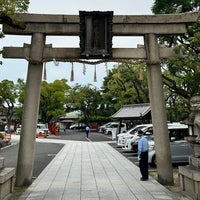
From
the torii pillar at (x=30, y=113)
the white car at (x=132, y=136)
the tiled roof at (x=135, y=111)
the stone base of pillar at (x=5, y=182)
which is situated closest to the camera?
the stone base of pillar at (x=5, y=182)

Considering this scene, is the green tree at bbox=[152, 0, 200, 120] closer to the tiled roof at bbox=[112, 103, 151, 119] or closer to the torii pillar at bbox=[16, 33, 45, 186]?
the torii pillar at bbox=[16, 33, 45, 186]

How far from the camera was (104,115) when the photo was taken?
67375mm

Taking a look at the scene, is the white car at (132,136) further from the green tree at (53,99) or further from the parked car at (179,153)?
the green tree at (53,99)

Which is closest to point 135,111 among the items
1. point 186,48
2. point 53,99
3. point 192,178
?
point 186,48

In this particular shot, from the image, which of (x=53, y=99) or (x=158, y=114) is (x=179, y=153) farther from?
(x=53, y=99)

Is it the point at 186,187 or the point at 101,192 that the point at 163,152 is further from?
the point at 101,192

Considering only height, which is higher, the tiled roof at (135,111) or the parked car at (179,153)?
the tiled roof at (135,111)

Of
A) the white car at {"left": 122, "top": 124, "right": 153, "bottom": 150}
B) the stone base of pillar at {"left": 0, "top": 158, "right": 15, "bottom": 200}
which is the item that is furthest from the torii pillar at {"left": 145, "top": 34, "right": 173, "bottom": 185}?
the white car at {"left": 122, "top": 124, "right": 153, "bottom": 150}

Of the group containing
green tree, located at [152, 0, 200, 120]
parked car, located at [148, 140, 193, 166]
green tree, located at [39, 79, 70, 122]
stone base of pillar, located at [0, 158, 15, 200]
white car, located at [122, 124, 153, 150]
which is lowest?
stone base of pillar, located at [0, 158, 15, 200]

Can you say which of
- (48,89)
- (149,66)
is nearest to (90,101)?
(48,89)

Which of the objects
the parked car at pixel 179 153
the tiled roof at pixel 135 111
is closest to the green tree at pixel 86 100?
the tiled roof at pixel 135 111

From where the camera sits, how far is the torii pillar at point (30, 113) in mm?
9781

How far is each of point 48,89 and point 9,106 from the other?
277 inches

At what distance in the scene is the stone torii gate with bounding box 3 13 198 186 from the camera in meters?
9.91
